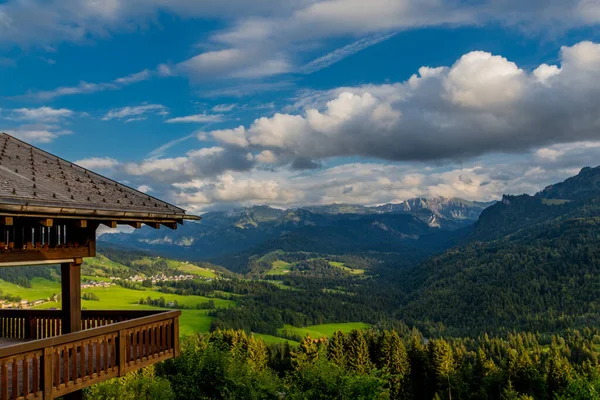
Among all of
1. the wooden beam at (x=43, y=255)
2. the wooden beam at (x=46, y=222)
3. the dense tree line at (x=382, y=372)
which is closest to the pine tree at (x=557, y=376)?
the dense tree line at (x=382, y=372)

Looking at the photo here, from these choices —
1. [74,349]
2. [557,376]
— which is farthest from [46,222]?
[557,376]

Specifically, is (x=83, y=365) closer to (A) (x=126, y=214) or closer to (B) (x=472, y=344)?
(A) (x=126, y=214)

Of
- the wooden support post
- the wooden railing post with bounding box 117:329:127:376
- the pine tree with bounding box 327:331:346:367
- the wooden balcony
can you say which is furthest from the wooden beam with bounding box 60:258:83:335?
the pine tree with bounding box 327:331:346:367

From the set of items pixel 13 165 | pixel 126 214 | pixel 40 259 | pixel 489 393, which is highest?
pixel 13 165

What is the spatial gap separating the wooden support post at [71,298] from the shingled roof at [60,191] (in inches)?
86.6

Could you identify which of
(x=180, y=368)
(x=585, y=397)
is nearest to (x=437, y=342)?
(x=585, y=397)

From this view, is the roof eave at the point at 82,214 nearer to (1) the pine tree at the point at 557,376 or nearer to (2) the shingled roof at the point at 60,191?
(2) the shingled roof at the point at 60,191

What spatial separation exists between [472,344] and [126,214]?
203 meters

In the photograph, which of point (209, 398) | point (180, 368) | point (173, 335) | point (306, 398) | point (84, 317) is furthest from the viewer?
point (180, 368)

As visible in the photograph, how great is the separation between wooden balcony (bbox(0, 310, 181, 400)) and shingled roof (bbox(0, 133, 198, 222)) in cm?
300

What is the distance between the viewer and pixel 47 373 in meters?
10.5

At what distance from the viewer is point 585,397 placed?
53344mm

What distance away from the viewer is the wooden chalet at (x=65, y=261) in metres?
10.3

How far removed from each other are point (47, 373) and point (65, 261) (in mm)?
3309
